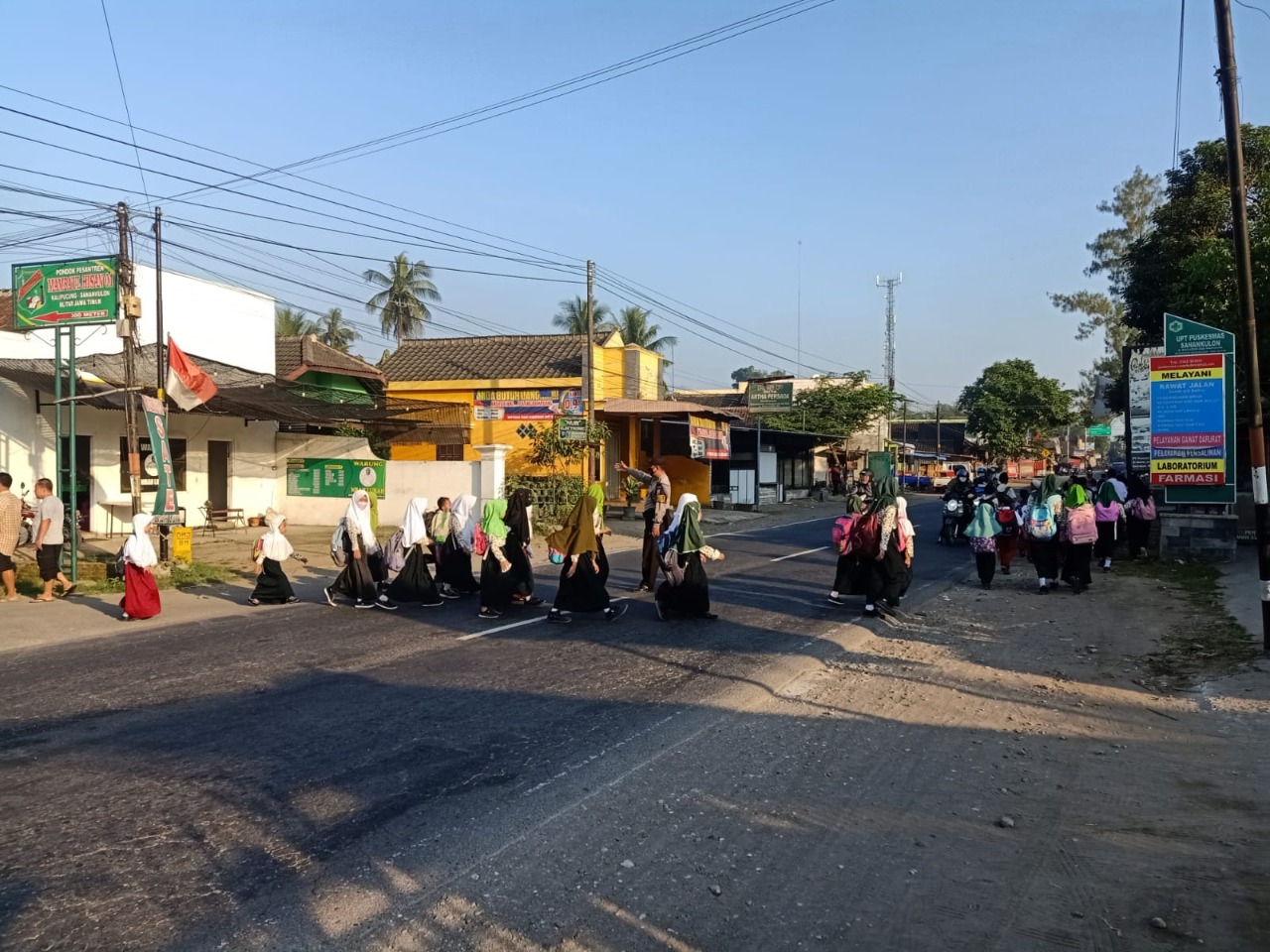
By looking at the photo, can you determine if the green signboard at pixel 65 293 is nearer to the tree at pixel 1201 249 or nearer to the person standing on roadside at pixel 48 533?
the person standing on roadside at pixel 48 533

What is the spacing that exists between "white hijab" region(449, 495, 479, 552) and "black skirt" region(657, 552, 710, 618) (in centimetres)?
280

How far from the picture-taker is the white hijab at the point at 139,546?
10820 mm

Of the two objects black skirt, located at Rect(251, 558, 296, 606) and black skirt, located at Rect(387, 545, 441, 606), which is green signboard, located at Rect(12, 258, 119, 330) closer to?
black skirt, located at Rect(251, 558, 296, 606)

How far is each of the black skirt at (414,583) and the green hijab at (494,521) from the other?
118 cm

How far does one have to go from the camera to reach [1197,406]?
609 inches

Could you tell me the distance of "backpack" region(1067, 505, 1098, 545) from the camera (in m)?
13.3

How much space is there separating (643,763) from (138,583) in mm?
8268

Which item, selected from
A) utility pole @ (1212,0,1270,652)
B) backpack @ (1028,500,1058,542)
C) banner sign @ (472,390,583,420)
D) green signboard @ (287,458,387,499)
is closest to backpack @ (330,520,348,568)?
backpack @ (1028,500,1058,542)

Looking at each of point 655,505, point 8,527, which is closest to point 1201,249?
point 655,505

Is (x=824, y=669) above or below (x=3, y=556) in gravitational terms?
below

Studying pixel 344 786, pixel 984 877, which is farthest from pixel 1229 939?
pixel 344 786

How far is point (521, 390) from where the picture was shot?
32.9 metres

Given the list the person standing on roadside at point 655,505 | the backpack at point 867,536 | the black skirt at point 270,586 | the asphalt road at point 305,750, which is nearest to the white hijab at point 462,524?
the asphalt road at point 305,750

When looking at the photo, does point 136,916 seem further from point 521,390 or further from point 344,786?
point 521,390
